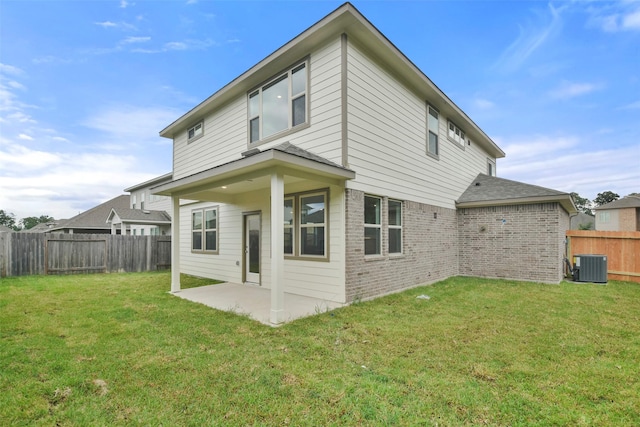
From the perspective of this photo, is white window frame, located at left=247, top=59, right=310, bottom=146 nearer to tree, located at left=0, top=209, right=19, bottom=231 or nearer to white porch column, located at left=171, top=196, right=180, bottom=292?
white porch column, located at left=171, top=196, right=180, bottom=292

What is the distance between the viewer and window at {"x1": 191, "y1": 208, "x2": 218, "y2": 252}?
1027 cm

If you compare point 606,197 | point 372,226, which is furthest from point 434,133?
point 606,197

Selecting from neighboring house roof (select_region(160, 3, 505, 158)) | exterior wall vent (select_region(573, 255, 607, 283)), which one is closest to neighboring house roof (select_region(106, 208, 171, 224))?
neighboring house roof (select_region(160, 3, 505, 158))

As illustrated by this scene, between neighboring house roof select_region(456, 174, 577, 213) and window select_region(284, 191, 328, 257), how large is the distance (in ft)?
22.3

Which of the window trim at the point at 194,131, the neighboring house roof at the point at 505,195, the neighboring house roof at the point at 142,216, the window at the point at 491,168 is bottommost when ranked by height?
the neighboring house roof at the point at 142,216

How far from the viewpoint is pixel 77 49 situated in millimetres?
10586

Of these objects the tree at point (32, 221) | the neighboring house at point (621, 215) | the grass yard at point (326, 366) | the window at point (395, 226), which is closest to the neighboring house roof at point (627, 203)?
the neighboring house at point (621, 215)

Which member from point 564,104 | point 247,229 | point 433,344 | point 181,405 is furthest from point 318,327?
point 564,104

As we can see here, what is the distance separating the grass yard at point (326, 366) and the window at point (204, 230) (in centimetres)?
419

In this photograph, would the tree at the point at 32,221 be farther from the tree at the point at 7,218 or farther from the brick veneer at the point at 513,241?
the brick veneer at the point at 513,241

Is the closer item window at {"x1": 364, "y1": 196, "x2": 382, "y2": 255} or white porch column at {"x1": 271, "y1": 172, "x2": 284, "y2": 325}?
white porch column at {"x1": 271, "y1": 172, "x2": 284, "y2": 325}

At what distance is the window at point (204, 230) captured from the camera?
33.7 feet

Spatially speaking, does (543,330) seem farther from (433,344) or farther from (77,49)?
(77,49)

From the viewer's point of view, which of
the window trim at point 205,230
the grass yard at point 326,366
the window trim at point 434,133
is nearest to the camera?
the grass yard at point 326,366
